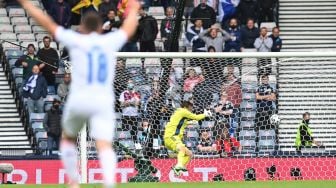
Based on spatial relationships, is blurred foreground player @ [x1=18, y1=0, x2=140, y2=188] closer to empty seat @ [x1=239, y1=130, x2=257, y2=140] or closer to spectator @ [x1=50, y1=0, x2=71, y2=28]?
empty seat @ [x1=239, y1=130, x2=257, y2=140]

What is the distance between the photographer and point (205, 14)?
25.4m

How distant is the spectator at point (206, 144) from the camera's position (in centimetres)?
2069

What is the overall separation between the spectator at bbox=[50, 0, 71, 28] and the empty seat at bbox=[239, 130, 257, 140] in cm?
657

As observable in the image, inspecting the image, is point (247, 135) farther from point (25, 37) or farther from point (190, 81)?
point (25, 37)

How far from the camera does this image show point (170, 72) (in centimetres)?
2106

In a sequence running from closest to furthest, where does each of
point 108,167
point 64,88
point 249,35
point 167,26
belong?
1. point 108,167
2. point 64,88
3. point 249,35
4. point 167,26

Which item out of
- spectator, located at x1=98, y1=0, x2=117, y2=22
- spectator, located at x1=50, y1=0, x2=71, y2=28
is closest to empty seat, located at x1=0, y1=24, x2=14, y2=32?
spectator, located at x1=50, y1=0, x2=71, y2=28

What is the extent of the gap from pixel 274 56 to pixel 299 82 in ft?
6.76

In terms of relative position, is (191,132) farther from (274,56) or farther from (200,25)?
(200,25)

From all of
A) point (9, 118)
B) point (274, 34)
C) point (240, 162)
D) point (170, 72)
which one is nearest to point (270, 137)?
point (240, 162)

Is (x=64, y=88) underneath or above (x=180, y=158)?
above

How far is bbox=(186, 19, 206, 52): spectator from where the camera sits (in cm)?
2481

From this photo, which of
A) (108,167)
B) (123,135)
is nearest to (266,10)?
(123,135)

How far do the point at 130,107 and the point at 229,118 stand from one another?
1751 millimetres
